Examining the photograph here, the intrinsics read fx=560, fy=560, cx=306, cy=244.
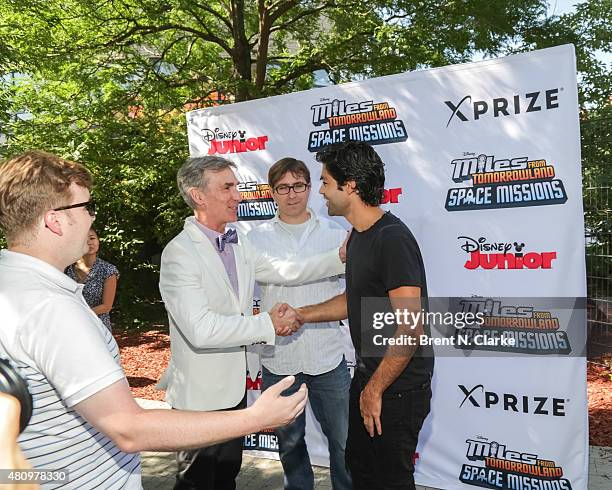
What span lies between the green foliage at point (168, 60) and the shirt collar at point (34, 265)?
6056 millimetres

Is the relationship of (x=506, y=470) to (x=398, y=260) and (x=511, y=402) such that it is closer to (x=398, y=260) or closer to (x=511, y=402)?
(x=511, y=402)

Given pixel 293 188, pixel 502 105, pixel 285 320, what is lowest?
pixel 285 320

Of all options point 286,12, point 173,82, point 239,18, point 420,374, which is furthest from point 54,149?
point 420,374

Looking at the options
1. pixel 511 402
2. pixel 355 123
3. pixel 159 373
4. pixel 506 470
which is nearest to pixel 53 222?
pixel 355 123

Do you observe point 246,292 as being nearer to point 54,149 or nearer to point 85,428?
point 85,428

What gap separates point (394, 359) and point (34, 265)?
1.56 metres

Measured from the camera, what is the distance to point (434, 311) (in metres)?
4.01

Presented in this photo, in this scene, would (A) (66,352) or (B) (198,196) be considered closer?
(A) (66,352)

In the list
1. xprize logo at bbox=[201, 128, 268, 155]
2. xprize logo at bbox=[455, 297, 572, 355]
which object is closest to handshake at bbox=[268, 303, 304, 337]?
xprize logo at bbox=[455, 297, 572, 355]

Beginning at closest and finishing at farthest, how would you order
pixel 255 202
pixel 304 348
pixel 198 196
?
pixel 198 196
pixel 304 348
pixel 255 202

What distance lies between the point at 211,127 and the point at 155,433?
3.90 metres

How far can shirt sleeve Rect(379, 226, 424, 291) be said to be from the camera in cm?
246

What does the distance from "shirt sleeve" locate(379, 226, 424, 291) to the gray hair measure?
1090mm

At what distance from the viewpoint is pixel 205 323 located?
105 inches
